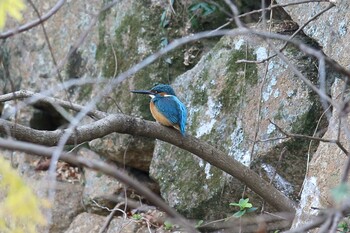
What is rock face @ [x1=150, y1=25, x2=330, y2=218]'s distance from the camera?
16.9 ft

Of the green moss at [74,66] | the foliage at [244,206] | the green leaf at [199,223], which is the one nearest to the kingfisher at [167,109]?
the foliage at [244,206]

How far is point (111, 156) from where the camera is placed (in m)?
6.52

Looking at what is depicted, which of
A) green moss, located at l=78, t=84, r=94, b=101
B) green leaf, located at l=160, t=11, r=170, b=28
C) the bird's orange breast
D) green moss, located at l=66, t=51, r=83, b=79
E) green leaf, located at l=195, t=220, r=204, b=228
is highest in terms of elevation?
green leaf, located at l=160, t=11, r=170, b=28

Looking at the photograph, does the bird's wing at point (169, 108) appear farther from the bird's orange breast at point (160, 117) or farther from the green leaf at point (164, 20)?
the green leaf at point (164, 20)

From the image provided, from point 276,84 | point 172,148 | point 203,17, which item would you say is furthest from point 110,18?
point 276,84

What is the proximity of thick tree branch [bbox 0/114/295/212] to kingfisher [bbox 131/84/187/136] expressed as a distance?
0.12 meters

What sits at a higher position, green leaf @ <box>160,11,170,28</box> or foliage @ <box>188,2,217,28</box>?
foliage @ <box>188,2,217,28</box>

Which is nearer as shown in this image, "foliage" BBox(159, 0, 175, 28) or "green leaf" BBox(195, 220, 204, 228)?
"green leaf" BBox(195, 220, 204, 228)

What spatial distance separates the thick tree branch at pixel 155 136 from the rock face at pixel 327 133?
0.24 m

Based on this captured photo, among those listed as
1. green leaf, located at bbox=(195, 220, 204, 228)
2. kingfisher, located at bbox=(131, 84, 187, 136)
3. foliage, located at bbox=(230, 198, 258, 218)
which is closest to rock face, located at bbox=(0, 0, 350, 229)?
green leaf, located at bbox=(195, 220, 204, 228)

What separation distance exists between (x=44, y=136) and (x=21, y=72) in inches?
141

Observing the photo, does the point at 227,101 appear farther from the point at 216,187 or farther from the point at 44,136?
the point at 44,136

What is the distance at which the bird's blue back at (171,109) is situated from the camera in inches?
191

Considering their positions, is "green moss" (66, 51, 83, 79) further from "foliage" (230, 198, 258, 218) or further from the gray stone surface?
"foliage" (230, 198, 258, 218)
